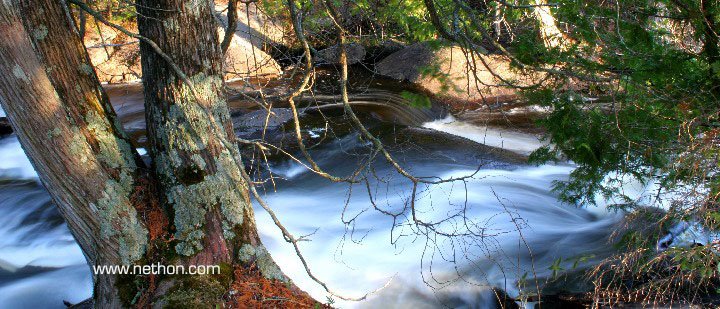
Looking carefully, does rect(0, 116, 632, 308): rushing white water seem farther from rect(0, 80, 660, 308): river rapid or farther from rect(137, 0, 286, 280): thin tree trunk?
rect(137, 0, 286, 280): thin tree trunk

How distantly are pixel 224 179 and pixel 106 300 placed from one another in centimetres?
100

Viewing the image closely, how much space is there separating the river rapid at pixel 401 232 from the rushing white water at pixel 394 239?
0.04 feet

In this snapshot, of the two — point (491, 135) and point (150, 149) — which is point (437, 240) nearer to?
point (150, 149)

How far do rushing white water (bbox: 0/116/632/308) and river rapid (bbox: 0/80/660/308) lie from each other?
0.01 metres

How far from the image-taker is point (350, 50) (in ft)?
37.6

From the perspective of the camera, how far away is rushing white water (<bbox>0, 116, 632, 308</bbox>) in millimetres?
5246

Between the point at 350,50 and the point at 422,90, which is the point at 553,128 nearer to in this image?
the point at 422,90

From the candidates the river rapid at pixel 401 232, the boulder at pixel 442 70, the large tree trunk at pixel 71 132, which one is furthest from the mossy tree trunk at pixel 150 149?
the boulder at pixel 442 70

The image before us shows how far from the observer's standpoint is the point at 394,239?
5.96 meters

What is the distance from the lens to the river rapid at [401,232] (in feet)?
17.1

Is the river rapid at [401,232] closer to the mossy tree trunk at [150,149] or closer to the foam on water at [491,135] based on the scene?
the foam on water at [491,135]

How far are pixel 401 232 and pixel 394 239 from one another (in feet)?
2.07

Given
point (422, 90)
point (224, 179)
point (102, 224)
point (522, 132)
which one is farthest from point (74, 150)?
point (422, 90)

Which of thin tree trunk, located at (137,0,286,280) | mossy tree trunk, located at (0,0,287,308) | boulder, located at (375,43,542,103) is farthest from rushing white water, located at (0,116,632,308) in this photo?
boulder, located at (375,43,542,103)
